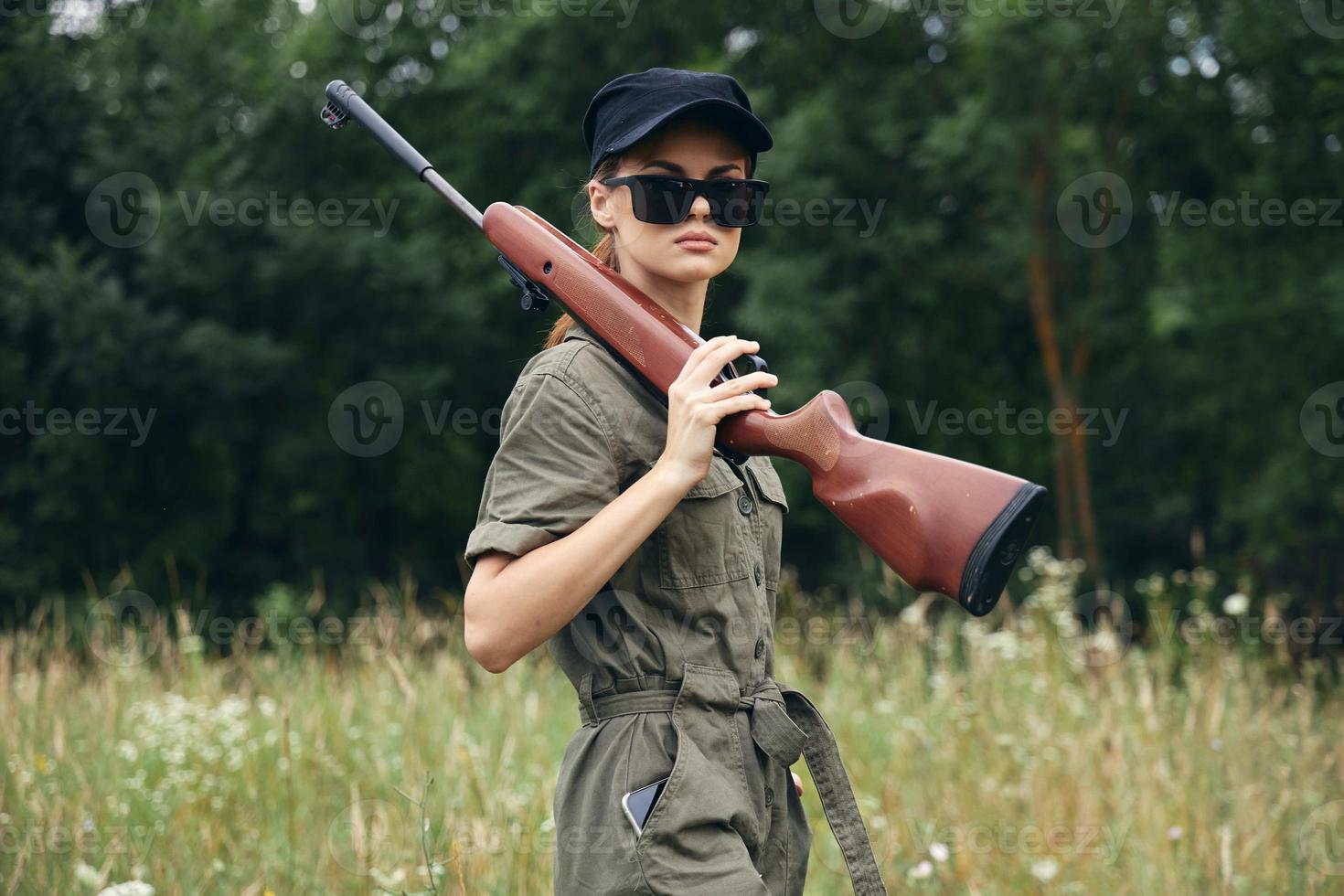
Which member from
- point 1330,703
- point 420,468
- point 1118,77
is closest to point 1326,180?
point 1118,77

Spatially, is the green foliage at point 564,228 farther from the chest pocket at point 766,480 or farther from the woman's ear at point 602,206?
the woman's ear at point 602,206

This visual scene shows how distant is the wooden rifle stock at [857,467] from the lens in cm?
180

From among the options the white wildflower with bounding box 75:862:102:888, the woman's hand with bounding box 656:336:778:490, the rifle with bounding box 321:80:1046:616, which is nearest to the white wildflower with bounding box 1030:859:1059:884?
the rifle with bounding box 321:80:1046:616

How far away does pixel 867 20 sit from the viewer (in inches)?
633

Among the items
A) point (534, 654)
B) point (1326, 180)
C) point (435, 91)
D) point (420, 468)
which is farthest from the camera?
point (435, 91)

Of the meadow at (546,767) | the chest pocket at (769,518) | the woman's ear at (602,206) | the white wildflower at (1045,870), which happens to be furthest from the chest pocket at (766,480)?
the white wildflower at (1045,870)

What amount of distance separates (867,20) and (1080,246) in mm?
3965

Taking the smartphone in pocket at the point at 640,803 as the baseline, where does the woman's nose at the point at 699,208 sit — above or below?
above

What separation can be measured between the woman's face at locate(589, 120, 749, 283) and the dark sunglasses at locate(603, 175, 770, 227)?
0.01 metres

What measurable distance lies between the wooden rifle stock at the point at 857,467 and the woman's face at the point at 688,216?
68mm

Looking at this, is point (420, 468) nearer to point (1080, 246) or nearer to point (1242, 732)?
point (1080, 246)

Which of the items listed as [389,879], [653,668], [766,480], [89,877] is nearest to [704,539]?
[653,668]

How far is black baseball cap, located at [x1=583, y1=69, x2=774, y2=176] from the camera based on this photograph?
6.57 ft

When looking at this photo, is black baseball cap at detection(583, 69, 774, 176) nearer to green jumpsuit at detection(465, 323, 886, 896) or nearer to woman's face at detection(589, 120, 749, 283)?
woman's face at detection(589, 120, 749, 283)
